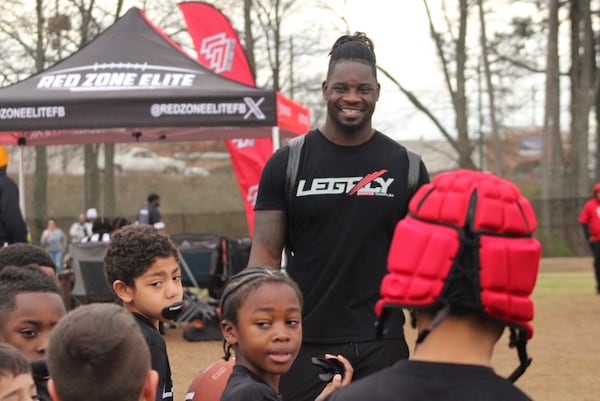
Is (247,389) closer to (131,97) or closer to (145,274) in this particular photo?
(145,274)

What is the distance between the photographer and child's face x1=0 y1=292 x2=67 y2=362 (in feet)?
13.1

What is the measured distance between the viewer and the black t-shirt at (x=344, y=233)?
4918 mm

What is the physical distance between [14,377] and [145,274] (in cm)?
198

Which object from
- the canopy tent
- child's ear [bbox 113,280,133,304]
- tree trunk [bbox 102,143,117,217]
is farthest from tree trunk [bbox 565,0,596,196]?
child's ear [bbox 113,280,133,304]

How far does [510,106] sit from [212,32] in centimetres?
3458

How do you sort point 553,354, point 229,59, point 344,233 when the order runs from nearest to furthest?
point 344,233
point 553,354
point 229,59

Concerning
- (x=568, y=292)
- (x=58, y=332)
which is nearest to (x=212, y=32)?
(x=568, y=292)

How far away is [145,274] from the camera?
522 centimetres

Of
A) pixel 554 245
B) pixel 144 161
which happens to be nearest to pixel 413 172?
pixel 554 245

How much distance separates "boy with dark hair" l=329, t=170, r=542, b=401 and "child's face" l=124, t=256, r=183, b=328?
2652 millimetres

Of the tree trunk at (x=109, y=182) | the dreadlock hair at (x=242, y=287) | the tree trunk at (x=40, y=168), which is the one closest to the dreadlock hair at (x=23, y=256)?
the dreadlock hair at (x=242, y=287)

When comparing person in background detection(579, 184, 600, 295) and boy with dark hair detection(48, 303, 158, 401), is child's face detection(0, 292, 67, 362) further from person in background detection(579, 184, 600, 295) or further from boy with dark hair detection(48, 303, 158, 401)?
person in background detection(579, 184, 600, 295)

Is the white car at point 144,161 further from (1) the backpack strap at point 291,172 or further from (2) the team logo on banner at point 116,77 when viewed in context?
(1) the backpack strap at point 291,172

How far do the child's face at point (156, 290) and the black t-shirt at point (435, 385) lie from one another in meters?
2.67
